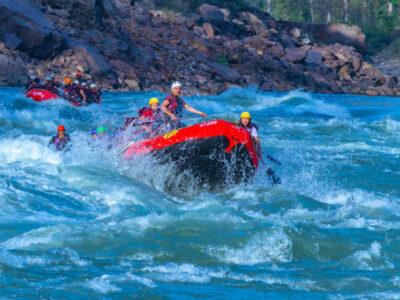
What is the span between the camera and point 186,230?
647cm

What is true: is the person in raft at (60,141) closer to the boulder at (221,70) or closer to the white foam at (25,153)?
the white foam at (25,153)

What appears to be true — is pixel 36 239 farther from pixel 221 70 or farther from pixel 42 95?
pixel 221 70

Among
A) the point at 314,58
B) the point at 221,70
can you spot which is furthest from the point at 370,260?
the point at 314,58

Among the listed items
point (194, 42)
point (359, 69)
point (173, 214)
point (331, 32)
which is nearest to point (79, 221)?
point (173, 214)

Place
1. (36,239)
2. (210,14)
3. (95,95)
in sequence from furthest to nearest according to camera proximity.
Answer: (210,14)
(95,95)
(36,239)

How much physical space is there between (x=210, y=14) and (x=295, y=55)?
734 centimetres

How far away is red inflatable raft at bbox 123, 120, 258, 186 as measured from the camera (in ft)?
28.8

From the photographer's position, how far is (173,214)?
7086 millimetres

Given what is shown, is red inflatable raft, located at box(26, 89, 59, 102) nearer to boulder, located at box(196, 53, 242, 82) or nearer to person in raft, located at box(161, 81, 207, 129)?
person in raft, located at box(161, 81, 207, 129)

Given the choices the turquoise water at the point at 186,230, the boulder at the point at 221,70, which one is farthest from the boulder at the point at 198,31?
the turquoise water at the point at 186,230

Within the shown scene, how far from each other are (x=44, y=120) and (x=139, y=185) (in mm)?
9060

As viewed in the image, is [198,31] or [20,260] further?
[198,31]

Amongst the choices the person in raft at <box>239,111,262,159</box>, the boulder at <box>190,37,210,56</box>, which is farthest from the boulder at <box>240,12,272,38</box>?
the person in raft at <box>239,111,262,159</box>

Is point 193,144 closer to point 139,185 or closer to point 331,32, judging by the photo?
point 139,185
